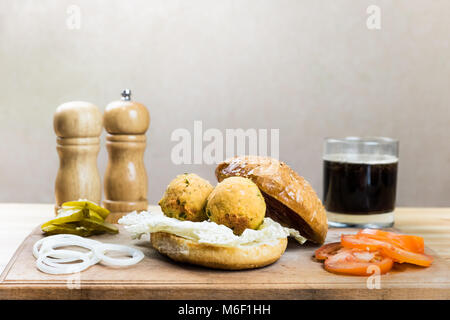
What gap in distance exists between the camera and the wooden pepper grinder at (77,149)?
5.86ft

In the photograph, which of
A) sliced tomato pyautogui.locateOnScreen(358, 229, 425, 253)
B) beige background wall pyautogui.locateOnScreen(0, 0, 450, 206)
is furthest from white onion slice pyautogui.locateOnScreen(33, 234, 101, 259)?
beige background wall pyautogui.locateOnScreen(0, 0, 450, 206)

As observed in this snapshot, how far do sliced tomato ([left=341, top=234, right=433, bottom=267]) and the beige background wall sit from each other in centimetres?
162

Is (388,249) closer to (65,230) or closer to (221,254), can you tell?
(221,254)

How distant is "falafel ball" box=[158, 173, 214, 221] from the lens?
140 cm

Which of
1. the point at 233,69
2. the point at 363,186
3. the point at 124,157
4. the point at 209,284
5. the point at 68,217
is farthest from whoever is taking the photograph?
the point at 233,69

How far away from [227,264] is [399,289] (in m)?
0.40

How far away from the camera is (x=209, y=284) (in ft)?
3.84

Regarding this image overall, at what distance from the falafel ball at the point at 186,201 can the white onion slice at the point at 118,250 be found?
13 centimetres

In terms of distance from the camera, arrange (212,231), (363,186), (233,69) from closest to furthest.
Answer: (212,231) < (363,186) < (233,69)

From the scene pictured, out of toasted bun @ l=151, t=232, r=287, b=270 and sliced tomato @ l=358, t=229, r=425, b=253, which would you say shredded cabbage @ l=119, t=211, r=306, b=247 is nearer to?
toasted bun @ l=151, t=232, r=287, b=270

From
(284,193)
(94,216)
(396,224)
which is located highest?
(284,193)

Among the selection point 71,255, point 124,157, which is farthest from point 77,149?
point 71,255

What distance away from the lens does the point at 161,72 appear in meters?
2.94

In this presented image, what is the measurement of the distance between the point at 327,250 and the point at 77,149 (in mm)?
917
